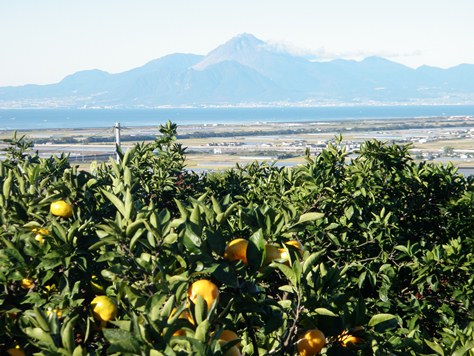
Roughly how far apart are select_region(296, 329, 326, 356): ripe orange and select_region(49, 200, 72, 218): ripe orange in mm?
1708

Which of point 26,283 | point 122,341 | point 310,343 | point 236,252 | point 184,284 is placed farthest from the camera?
point 26,283

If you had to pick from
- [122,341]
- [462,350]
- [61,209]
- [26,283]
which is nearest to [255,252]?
[122,341]

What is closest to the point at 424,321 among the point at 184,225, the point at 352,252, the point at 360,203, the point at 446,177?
the point at 352,252

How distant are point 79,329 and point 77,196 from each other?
1.28m

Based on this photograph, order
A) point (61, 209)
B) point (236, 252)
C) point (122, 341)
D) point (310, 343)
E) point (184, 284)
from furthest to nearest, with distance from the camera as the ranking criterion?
point (61, 209) < point (236, 252) < point (310, 343) < point (184, 284) < point (122, 341)

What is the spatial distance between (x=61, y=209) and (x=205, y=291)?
5.10 ft

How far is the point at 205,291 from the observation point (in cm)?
224

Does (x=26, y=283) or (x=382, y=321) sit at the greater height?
(x=26, y=283)

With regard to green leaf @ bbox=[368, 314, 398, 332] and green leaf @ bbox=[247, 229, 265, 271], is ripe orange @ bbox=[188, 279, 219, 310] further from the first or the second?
green leaf @ bbox=[368, 314, 398, 332]

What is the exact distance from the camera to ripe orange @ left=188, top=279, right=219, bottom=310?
7.31ft

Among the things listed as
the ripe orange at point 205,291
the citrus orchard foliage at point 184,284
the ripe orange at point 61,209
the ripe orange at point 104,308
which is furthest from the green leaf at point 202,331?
the ripe orange at point 61,209

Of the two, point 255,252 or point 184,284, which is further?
point 255,252

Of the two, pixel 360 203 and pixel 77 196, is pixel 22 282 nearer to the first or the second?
pixel 77 196

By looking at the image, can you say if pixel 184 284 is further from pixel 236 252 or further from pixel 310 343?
pixel 310 343
